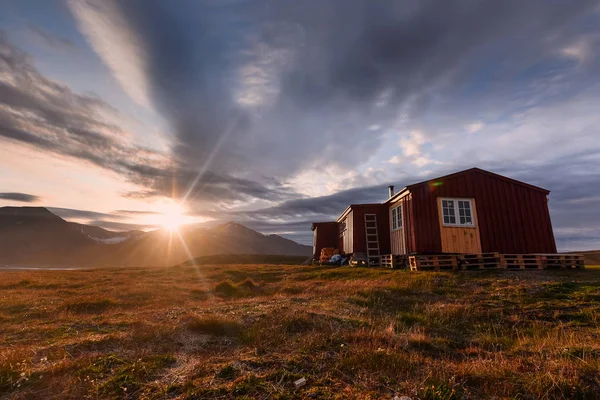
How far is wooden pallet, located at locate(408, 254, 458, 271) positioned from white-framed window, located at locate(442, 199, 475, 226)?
237 centimetres

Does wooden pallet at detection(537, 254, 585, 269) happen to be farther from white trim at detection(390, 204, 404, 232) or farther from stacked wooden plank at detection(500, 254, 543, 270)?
white trim at detection(390, 204, 404, 232)

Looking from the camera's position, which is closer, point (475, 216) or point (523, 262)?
point (523, 262)

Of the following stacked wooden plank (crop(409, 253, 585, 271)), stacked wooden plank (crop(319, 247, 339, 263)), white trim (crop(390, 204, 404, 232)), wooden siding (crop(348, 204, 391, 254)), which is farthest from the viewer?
stacked wooden plank (crop(319, 247, 339, 263))

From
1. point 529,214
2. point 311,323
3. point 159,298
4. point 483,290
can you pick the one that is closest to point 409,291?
point 483,290

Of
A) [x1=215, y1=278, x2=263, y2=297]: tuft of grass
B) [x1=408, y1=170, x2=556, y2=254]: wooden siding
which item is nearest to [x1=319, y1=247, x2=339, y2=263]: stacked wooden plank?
[x1=408, y1=170, x2=556, y2=254]: wooden siding

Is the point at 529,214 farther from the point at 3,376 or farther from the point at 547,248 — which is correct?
the point at 3,376

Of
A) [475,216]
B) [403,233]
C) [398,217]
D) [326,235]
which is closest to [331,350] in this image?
[403,233]

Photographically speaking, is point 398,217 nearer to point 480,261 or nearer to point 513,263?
point 480,261

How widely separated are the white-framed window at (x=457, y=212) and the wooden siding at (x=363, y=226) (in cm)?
667

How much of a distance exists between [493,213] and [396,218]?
21.0 ft

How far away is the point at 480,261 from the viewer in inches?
654

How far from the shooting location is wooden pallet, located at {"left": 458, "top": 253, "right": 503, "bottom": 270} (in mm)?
16375

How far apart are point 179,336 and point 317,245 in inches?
1191

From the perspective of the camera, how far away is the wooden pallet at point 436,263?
16.9 meters
